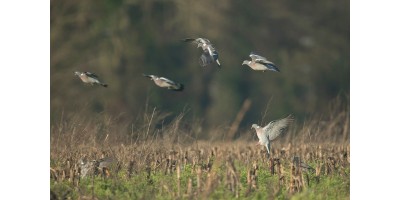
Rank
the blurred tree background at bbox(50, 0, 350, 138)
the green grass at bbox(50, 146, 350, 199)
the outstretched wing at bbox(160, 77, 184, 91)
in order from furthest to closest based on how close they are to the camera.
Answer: the blurred tree background at bbox(50, 0, 350, 138) < the outstretched wing at bbox(160, 77, 184, 91) < the green grass at bbox(50, 146, 350, 199)

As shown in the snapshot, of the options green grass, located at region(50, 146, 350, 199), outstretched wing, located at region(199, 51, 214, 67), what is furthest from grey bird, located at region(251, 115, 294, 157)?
outstretched wing, located at region(199, 51, 214, 67)

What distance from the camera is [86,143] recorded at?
10328 mm

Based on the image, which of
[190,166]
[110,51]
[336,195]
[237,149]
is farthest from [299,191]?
[110,51]

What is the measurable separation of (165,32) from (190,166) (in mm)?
20549

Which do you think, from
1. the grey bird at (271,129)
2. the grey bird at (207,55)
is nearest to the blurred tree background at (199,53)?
the grey bird at (207,55)

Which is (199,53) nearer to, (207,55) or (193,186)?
(207,55)

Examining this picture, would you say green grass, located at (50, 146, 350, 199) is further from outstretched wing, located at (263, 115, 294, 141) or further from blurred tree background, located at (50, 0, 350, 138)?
blurred tree background, located at (50, 0, 350, 138)

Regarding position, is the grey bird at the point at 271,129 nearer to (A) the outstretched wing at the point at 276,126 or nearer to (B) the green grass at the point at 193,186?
(A) the outstretched wing at the point at 276,126

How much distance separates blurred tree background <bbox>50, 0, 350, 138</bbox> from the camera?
27500mm

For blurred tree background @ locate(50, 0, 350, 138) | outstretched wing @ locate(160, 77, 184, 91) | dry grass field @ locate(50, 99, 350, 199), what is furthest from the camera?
blurred tree background @ locate(50, 0, 350, 138)

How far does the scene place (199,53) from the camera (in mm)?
28984

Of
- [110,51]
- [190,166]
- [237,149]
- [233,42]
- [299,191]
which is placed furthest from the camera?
[233,42]

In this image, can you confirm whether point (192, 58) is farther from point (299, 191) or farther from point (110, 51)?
point (299, 191)

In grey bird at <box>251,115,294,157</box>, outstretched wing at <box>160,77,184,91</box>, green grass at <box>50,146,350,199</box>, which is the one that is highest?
outstretched wing at <box>160,77,184,91</box>
